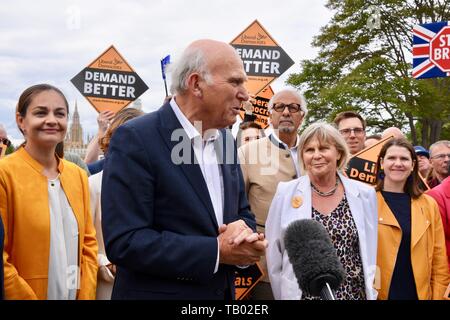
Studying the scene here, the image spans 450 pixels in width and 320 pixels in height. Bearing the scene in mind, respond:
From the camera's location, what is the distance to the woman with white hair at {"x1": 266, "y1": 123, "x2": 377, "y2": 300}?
371 cm

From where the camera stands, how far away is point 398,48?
2477cm

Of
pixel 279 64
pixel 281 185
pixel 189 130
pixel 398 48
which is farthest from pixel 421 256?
pixel 398 48

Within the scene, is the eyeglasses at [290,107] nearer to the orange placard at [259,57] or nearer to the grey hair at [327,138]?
the grey hair at [327,138]

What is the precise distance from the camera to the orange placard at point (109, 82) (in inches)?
325

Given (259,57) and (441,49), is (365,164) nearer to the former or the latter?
(441,49)

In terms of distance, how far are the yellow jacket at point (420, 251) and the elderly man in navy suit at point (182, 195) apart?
73.6 inches

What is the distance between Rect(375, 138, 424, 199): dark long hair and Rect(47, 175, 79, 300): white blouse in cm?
242

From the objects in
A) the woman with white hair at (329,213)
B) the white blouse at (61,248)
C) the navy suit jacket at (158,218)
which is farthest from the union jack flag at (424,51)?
the navy suit jacket at (158,218)

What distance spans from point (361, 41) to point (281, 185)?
22988 millimetres

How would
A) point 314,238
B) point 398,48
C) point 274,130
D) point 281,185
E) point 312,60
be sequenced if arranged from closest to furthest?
point 314,238 < point 281,185 < point 274,130 < point 398,48 < point 312,60

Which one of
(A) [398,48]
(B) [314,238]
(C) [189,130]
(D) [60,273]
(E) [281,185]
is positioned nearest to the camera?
(B) [314,238]

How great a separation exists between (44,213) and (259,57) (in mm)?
5314

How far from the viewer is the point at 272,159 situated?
4.54m

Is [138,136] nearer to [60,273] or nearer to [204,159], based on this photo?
[204,159]
